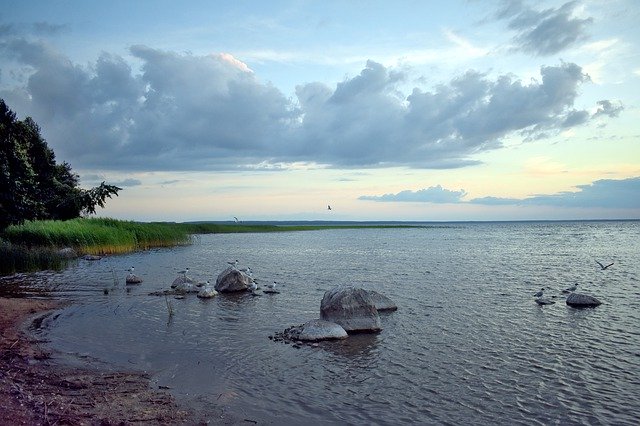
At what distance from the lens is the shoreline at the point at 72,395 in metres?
8.20

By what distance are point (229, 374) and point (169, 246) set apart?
51.4m

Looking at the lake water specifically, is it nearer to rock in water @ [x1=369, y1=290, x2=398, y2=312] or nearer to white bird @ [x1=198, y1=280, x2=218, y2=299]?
white bird @ [x1=198, y1=280, x2=218, y2=299]

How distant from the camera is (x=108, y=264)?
37594 millimetres

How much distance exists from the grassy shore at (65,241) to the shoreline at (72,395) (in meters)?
20.8

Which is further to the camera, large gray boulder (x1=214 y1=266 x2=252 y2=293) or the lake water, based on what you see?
large gray boulder (x1=214 y1=266 x2=252 y2=293)

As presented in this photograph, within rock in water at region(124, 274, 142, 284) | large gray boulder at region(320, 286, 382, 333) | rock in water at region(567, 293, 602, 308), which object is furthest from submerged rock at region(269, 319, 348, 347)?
rock in water at region(124, 274, 142, 284)

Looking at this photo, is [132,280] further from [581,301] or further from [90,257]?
[581,301]

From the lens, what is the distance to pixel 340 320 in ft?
53.5

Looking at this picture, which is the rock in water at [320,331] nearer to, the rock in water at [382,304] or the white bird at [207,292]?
the rock in water at [382,304]

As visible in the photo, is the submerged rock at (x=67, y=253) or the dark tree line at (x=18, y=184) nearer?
the dark tree line at (x=18, y=184)

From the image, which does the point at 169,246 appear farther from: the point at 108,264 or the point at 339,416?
the point at 339,416

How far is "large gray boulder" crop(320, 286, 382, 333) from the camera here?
53.3 feet

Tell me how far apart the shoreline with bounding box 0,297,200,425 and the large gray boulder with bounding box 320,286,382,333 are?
676 centimetres

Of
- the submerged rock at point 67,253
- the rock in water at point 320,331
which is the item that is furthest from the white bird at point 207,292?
the submerged rock at point 67,253
